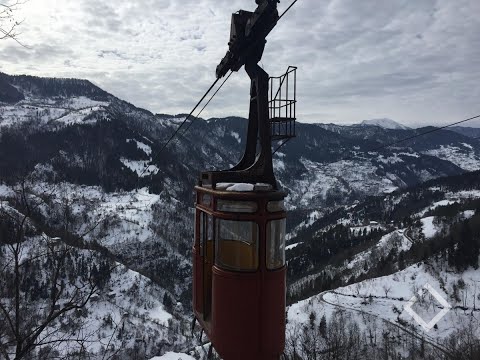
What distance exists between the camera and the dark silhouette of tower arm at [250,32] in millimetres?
9359

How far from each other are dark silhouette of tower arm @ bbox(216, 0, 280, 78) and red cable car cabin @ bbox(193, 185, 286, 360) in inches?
165

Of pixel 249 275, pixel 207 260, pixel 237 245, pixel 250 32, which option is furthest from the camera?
pixel 207 260

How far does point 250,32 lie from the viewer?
33.9 feet

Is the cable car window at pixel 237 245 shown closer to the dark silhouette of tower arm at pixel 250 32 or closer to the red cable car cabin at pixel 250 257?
the red cable car cabin at pixel 250 257

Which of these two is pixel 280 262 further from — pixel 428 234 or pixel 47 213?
pixel 47 213

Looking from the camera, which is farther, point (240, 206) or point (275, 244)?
point (275, 244)

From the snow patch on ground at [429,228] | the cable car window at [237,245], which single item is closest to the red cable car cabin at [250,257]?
the cable car window at [237,245]

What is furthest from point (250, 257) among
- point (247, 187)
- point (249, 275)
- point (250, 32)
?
point (250, 32)

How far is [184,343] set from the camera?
5497 inches

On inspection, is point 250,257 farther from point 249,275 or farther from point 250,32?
point 250,32

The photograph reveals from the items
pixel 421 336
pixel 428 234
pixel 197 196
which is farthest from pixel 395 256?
pixel 197 196

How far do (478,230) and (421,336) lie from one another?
63449 millimetres

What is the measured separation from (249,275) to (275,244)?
930mm

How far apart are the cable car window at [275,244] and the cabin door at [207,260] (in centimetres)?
196
